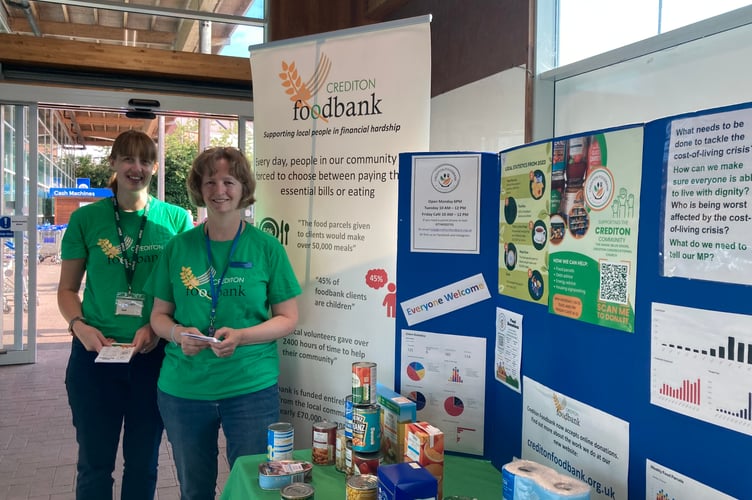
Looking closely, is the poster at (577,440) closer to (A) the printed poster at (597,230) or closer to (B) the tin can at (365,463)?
(A) the printed poster at (597,230)

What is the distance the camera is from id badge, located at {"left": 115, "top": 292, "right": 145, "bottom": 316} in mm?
2102

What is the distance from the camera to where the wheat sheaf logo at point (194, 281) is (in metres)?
1.92

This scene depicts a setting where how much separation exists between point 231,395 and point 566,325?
1.12 metres

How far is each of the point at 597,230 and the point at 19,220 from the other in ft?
18.2

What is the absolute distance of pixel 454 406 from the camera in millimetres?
1774

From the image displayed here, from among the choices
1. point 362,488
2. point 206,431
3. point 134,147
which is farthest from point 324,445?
point 134,147

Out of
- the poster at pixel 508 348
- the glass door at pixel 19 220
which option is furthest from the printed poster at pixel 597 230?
the glass door at pixel 19 220

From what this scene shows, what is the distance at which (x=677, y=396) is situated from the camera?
108cm

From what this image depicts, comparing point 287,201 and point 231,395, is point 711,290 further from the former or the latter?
point 287,201

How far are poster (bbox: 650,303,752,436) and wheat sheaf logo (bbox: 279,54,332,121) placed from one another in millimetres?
1684

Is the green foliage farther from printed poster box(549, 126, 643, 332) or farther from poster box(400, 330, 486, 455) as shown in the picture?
printed poster box(549, 126, 643, 332)

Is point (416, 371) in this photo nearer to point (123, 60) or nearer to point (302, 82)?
point (302, 82)

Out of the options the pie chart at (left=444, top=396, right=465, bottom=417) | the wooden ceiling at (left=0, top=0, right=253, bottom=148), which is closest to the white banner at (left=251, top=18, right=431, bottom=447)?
the pie chart at (left=444, top=396, right=465, bottom=417)

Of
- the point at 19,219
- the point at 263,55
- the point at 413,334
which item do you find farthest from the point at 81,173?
the point at 413,334
